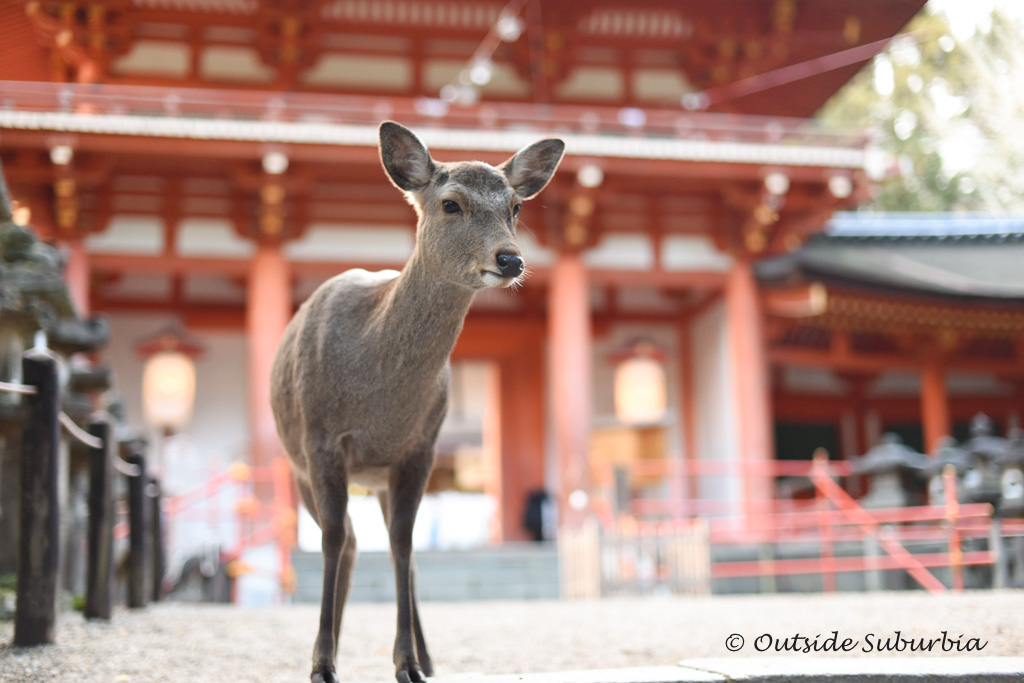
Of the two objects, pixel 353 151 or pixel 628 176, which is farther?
pixel 628 176

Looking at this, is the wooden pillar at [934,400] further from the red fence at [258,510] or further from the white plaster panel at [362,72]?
the red fence at [258,510]

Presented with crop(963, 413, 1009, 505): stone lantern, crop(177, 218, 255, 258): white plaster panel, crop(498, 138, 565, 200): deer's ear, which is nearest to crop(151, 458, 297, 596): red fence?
crop(177, 218, 255, 258): white plaster panel

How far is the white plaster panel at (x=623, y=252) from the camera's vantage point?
513 inches

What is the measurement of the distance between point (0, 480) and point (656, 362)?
9339mm

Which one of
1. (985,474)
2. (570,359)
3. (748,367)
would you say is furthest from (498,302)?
(985,474)

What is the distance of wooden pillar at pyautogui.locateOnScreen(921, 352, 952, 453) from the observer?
15.0m

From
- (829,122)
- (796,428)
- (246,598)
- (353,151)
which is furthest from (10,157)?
(829,122)

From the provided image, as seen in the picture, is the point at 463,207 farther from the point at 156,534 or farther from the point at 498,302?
the point at 498,302

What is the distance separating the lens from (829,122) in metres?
23.3

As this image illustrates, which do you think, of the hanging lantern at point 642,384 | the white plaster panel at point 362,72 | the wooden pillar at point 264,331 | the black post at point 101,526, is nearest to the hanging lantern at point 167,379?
the wooden pillar at point 264,331

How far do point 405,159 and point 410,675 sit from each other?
1.66m

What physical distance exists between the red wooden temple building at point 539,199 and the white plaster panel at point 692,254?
0.03 metres

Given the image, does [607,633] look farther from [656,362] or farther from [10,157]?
[10,157]

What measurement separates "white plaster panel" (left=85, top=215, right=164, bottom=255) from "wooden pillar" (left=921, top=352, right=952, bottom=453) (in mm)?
11435
